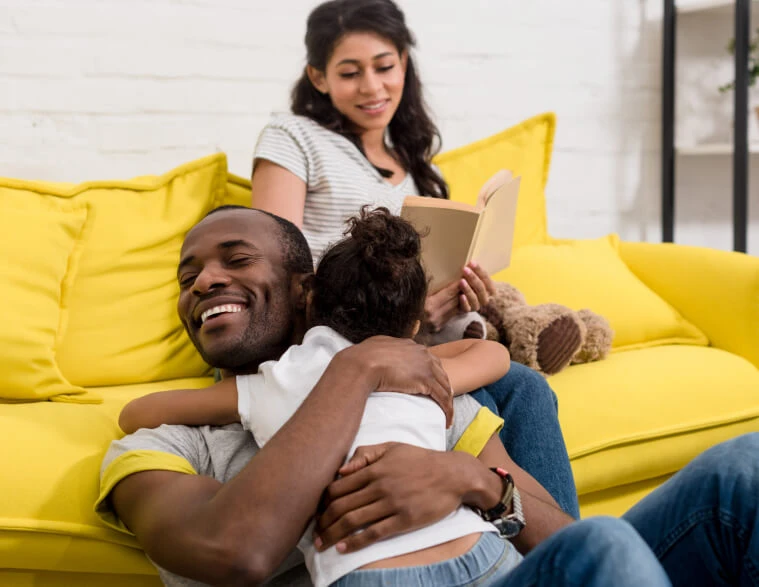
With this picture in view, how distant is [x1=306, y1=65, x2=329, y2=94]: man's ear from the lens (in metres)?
1.89

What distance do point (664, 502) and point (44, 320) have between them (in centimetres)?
110

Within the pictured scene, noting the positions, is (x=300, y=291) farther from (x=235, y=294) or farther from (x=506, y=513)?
(x=506, y=513)

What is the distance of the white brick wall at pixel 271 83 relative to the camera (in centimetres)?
207

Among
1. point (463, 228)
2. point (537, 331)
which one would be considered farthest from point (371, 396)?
point (537, 331)

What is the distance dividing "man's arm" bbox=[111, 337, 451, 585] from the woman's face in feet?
3.18

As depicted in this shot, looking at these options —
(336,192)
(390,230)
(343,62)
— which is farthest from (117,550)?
(343,62)

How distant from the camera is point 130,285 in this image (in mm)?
1714

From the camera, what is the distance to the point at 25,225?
159cm

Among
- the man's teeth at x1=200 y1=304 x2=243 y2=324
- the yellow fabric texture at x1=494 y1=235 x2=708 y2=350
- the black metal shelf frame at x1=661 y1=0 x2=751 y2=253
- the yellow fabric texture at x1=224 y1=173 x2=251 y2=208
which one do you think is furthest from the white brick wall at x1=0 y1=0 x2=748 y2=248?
the man's teeth at x1=200 y1=304 x2=243 y2=324

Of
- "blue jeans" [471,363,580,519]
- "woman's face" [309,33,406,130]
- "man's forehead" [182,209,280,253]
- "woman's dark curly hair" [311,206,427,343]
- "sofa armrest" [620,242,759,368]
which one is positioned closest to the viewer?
"woman's dark curly hair" [311,206,427,343]

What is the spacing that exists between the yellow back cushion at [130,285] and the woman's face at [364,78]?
0.35 meters

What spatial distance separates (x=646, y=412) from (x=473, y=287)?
0.43 metres

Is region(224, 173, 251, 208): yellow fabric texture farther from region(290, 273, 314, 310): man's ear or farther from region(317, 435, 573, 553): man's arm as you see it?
region(317, 435, 573, 553): man's arm

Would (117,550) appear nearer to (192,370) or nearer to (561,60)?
(192,370)
